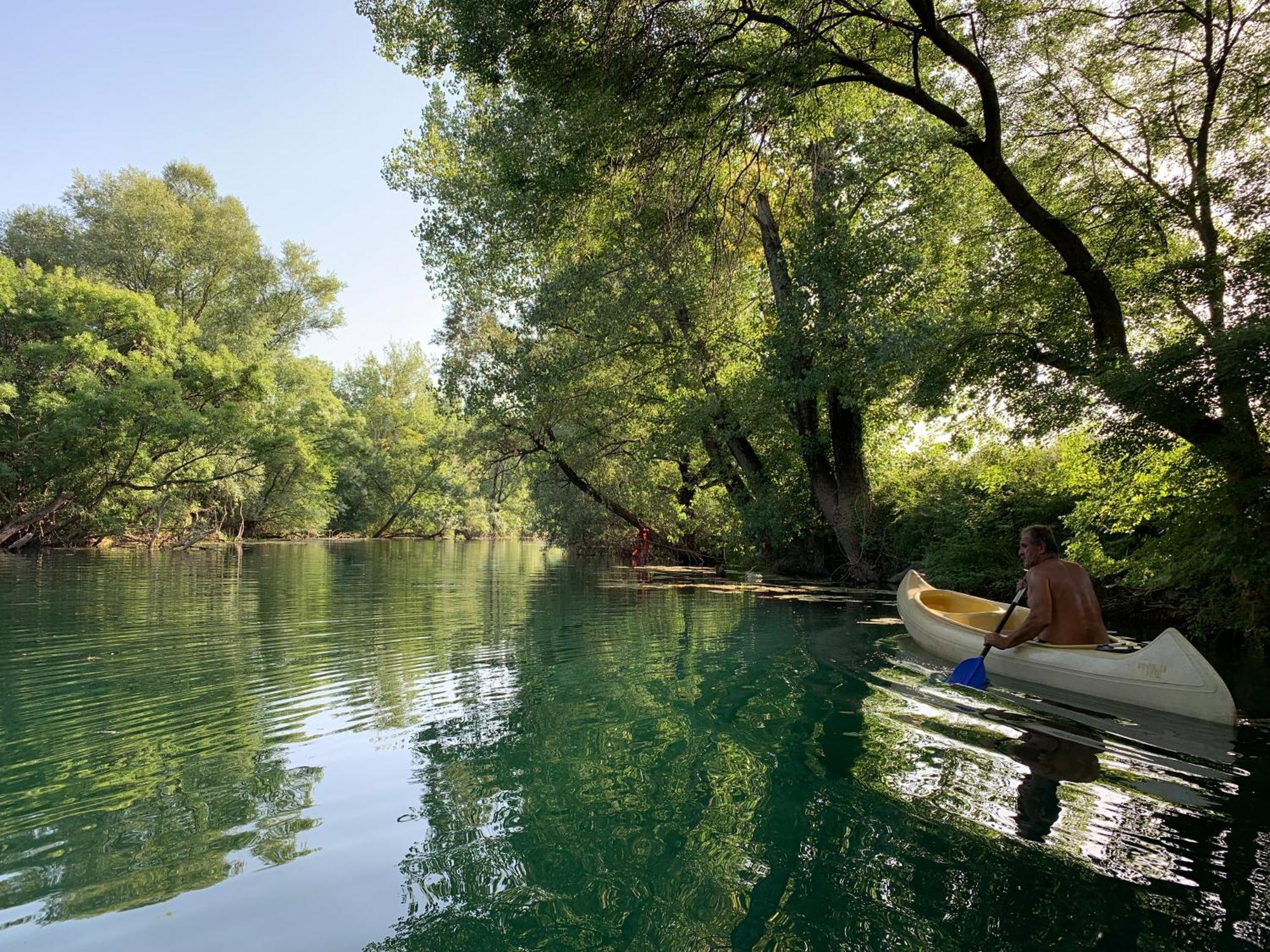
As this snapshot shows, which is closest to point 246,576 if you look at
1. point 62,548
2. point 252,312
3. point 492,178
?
point 492,178

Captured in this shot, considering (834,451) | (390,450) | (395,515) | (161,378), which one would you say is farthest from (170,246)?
Result: (834,451)

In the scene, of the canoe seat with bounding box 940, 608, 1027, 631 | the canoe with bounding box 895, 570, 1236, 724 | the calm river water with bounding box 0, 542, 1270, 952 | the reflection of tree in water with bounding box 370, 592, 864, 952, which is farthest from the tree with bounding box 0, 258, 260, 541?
the canoe with bounding box 895, 570, 1236, 724

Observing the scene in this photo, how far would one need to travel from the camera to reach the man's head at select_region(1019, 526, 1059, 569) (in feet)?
21.6

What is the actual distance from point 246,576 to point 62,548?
16.5 m

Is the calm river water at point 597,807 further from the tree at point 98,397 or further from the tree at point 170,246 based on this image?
the tree at point 170,246

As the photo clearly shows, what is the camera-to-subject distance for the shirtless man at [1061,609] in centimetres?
646

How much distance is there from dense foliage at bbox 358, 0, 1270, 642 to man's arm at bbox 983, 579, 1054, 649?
227cm

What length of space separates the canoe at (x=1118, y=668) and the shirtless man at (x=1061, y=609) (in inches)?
6.2

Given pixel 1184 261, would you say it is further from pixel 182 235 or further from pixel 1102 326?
pixel 182 235

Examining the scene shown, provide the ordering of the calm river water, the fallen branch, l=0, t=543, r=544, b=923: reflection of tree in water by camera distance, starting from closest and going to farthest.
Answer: the calm river water
l=0, t=543, r=544, b=923: reflection of tree in water
the fallen branch

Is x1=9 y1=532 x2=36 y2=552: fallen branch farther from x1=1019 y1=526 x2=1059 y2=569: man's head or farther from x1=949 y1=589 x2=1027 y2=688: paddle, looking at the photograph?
x1=1019 y1=526 x2=1059 y2=569: man's head

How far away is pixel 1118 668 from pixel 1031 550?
50.9 inches

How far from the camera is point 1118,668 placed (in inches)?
226

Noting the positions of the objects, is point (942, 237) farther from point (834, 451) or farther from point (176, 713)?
point (176, 713)
